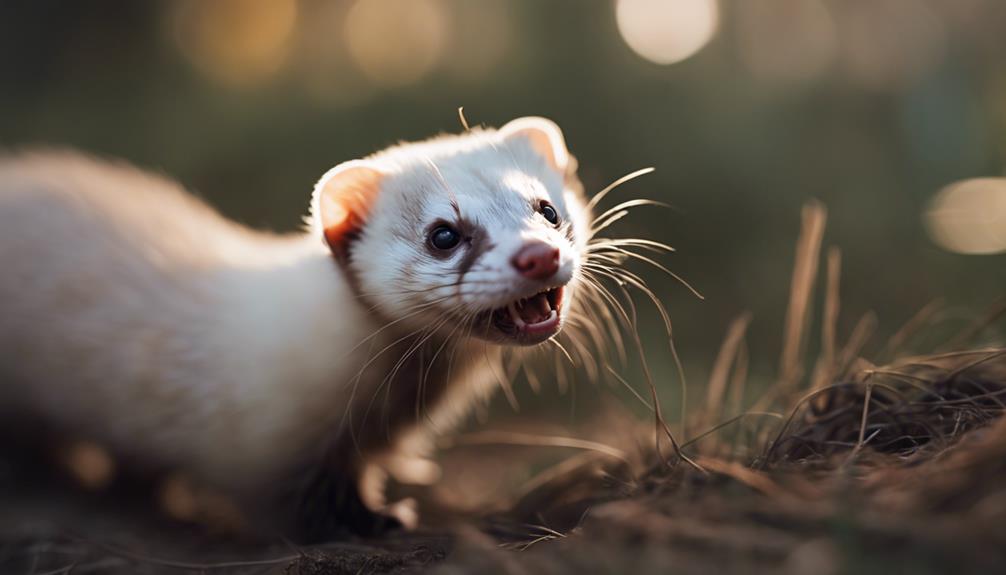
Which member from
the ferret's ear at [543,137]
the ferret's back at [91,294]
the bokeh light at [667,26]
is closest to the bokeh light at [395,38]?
the bokeh light at [667,26]

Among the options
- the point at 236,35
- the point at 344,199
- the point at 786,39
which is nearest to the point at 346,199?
the point at 344,199

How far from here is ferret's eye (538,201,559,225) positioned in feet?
5.97

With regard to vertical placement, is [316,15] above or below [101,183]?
above

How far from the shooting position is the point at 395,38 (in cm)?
379

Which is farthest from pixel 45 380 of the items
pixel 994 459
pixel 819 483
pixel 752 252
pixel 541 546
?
pixel 752 252

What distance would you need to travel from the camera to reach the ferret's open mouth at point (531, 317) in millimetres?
1650

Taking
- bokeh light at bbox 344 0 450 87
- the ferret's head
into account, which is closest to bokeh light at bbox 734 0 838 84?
bokeh light at bbox 344 0 450 87

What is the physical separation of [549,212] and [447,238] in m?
0.25

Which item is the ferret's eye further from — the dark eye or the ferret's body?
the ferret's body

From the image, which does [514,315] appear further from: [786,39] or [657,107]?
[786,39]

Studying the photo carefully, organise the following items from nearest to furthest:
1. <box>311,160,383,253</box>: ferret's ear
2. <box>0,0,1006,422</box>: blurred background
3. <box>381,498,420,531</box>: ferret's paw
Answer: <box>311,160,383,253</box>: ferret's ear, <box>381,498,420,531</box>: ferret's paw, <box>0,0,1006,422</box>: blurred background

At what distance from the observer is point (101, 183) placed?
8.09 ft

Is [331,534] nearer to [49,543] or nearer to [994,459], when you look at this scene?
→ [49,543]

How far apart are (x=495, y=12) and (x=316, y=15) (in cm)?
83
